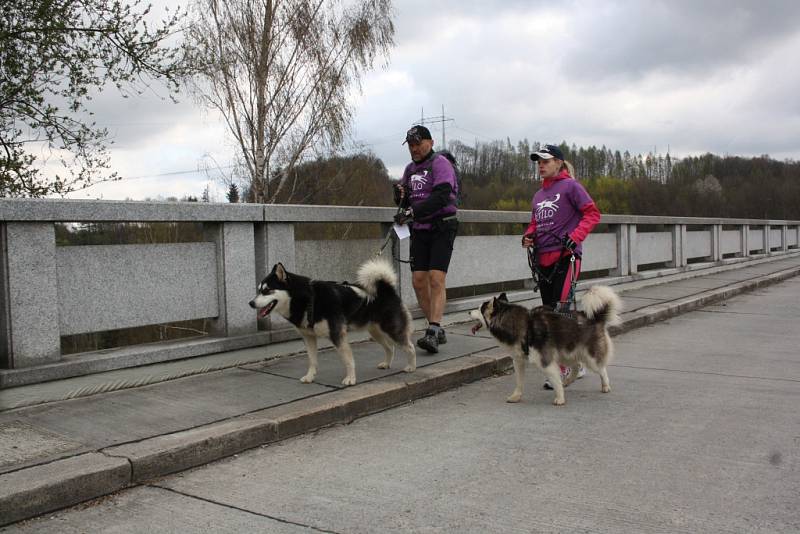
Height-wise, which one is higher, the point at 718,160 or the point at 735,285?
the point at 718,160

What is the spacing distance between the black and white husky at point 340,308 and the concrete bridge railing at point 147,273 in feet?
4.35

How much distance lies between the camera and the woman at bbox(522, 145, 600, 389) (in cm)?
648

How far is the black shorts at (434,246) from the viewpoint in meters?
7.59

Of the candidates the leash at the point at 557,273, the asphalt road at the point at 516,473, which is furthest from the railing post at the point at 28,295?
the leash at the point at 557,273

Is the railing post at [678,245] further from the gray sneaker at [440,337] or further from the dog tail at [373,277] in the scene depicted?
the dog tail at [373,277]

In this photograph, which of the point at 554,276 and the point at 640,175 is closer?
the point at 554,276

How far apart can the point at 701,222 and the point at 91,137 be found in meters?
16.9

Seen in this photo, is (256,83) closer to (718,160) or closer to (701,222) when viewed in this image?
(701,222)

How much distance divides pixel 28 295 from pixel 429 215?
3862 millimetres

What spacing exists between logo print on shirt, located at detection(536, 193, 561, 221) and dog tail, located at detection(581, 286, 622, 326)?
87 centimetres

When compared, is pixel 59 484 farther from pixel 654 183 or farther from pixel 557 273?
pixel 654 183

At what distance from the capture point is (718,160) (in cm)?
9781

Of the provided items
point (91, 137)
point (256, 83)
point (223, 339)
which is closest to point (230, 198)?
point (256, 83)

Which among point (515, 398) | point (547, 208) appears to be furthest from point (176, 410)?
point (547, 208)
